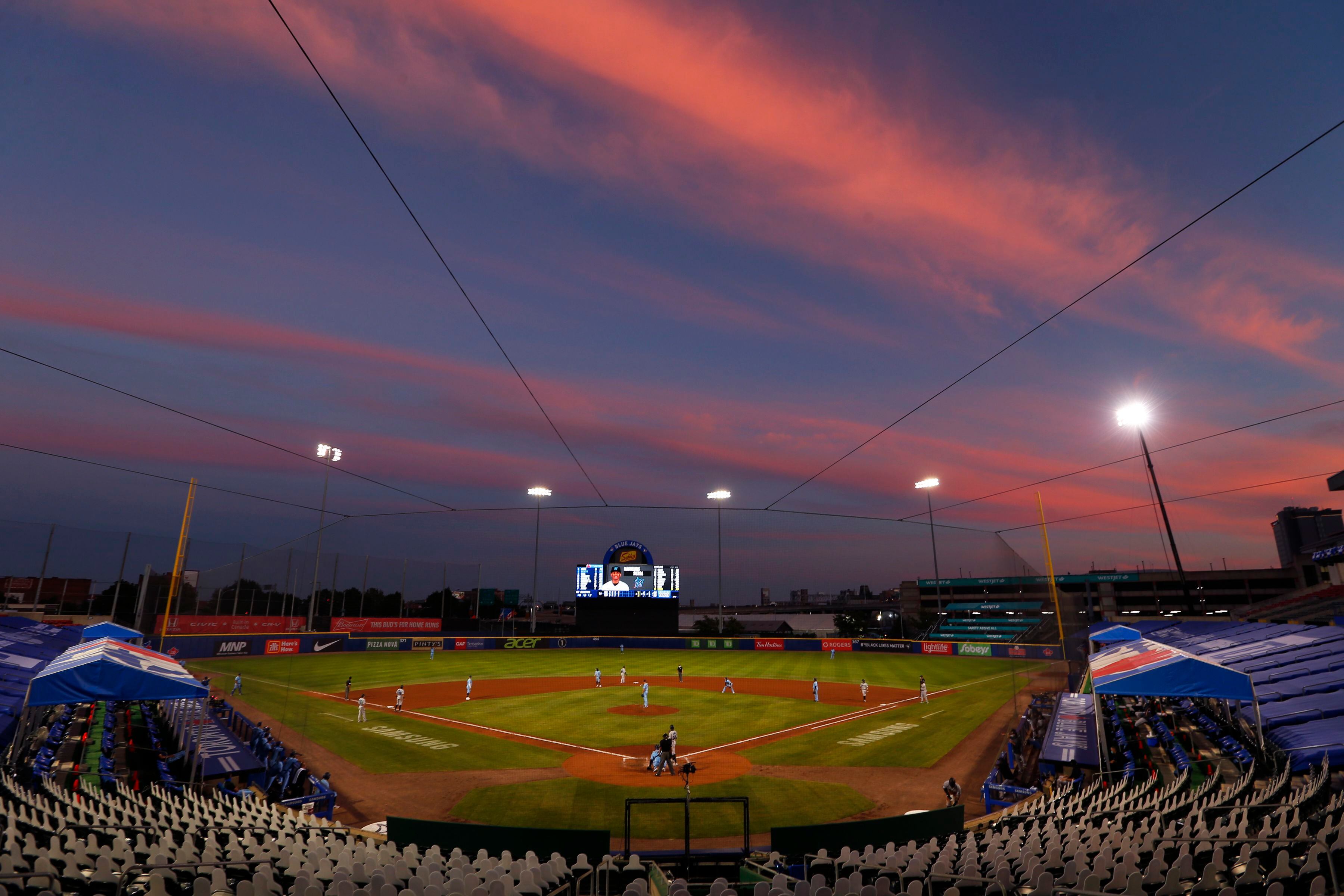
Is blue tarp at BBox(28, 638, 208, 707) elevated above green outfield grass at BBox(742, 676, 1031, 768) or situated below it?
above

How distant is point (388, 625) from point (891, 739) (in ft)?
184

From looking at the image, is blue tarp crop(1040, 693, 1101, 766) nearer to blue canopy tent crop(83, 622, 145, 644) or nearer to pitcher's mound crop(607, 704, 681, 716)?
pitcher's mound crop(607, 704, 681, 716)

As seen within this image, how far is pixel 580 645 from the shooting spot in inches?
2640

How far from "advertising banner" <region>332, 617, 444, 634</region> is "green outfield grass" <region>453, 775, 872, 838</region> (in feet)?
171

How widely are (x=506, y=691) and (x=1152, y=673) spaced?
1334 inches

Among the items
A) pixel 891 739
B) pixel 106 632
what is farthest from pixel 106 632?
pixel 891 739

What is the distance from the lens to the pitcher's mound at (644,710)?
31.7m

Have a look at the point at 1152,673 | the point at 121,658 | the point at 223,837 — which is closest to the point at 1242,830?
the point at 1152,673

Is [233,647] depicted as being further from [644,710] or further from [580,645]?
[580,645]

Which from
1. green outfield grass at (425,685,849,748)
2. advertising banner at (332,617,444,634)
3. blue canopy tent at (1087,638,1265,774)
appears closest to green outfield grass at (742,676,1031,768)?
green outfield grass at (425,685,849,748)

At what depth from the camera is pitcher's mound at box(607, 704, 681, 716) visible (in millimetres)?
31734

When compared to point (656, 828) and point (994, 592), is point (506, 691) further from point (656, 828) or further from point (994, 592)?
point (994, 592)

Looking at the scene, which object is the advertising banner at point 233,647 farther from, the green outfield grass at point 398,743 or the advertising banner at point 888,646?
the advertising banner at point 888,646

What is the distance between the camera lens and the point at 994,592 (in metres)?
110
